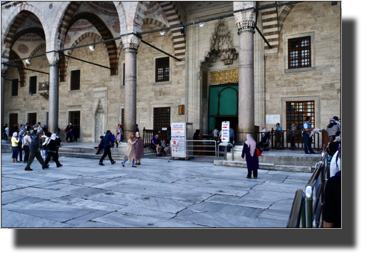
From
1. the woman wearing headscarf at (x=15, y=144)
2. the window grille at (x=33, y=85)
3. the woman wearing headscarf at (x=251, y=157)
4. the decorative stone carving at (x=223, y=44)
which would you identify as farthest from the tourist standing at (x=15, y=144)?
the window grille at (x=33, y=85)

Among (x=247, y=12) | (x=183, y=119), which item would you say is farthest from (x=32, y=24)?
(x=247, y=12)

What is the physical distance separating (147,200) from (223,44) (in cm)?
1117

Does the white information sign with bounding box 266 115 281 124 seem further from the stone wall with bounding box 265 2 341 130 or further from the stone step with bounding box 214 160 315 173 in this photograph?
the stone step with bounding box 214 160 315 173

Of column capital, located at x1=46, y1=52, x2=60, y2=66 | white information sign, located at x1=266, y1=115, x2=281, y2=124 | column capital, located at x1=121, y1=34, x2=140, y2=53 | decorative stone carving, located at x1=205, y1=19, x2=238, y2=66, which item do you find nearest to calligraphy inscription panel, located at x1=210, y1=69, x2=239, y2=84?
decorative stone carving, located at x1=205, y1=19, x2=238, y2=66

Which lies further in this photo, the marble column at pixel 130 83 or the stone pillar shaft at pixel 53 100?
the stone pillar shaft at pixel 53 100

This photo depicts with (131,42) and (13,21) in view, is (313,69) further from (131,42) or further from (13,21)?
(13,21)

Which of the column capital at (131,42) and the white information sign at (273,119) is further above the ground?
the column capital at (131,42)

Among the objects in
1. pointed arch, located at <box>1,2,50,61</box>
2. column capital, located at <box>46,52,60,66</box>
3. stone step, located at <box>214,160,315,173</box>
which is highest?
pointed arch, located at <box>1,2,50,61</box>

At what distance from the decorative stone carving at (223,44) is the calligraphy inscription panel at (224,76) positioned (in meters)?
0.51

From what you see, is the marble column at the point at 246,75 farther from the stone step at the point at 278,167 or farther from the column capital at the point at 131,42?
the column capital at the point at 131,42

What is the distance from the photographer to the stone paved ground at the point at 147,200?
11.3 feet

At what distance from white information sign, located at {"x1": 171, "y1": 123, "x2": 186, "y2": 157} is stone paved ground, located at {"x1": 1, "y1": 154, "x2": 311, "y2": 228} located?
11.8ft

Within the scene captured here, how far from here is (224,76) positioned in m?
14.3

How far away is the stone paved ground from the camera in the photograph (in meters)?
3.44
